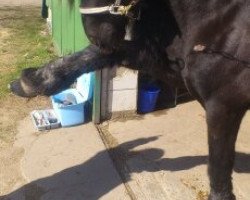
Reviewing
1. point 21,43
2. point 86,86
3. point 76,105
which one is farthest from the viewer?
point 21,43

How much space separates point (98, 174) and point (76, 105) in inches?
34.7

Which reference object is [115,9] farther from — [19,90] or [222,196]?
[222,196]

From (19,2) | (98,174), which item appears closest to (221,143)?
(98,174)

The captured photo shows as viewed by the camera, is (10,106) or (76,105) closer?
(76,105)

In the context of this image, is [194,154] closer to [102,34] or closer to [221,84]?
[221,84]

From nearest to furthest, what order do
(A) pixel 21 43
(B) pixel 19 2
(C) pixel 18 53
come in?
(C) pixel 18 53 → (A) pixel 21 43 → (B) pixel 19 2

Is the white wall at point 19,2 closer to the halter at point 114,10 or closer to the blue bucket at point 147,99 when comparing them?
the blue bucket at point 147,99

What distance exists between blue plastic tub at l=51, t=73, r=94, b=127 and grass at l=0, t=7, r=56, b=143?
31 cm

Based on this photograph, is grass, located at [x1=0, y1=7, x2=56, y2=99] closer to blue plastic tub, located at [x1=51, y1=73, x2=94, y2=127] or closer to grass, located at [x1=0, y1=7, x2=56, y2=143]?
grass, located at [x1=0, y1=7, x2=56, y2=143]

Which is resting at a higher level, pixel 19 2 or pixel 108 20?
pixel 108 20

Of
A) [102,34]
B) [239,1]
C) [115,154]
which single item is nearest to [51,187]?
[115,154]

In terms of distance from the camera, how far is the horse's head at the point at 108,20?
92.7 inches

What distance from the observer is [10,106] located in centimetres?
480

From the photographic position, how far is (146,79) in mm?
4859
